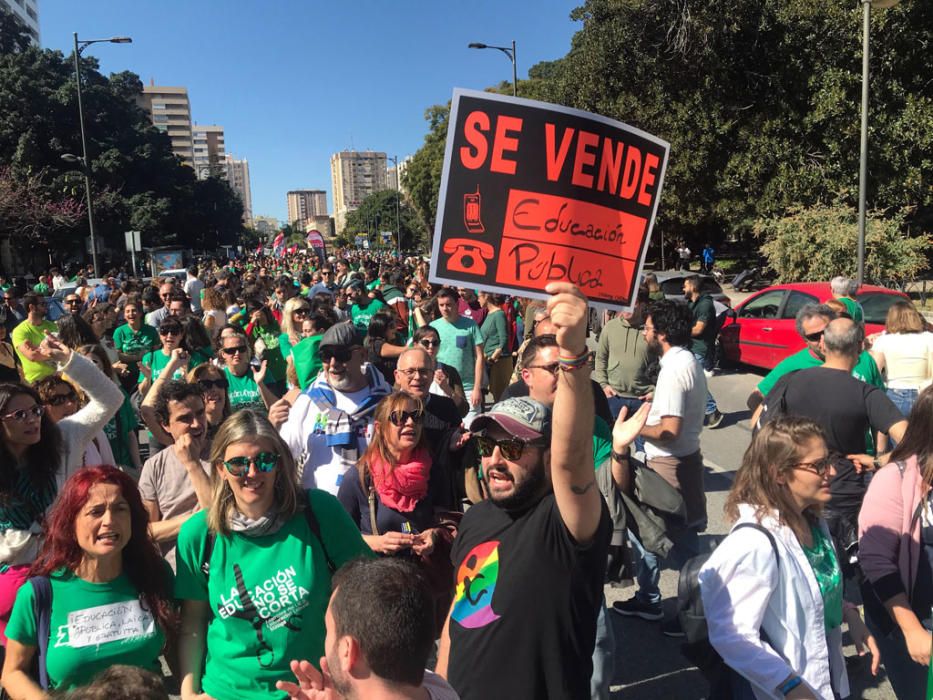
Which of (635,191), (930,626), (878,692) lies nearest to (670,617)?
(878,692)

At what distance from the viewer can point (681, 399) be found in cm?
419

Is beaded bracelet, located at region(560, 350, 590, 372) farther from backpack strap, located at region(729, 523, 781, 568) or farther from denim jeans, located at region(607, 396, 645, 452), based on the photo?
denim jeans, located at region(607, 396, 645, 452)

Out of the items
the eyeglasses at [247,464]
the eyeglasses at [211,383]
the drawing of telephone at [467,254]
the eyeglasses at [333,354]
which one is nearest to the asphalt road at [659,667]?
the drawing of telephone at [467,254]

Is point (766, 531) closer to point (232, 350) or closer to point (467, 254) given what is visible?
point (467, 254)

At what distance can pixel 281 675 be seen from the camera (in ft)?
8.14

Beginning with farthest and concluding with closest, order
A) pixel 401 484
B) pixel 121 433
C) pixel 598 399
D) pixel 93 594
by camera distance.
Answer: pixel 121 433 < pixel 598 399 < pixel 401 484 < pixel 93 594

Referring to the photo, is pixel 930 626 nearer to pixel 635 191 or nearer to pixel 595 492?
pixel 595 492

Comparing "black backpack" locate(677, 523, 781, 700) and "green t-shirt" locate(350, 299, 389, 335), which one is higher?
"green t-shirt" locate(350, 299, 389, 335)

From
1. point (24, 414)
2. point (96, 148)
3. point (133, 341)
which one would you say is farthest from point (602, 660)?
point (96, 148)

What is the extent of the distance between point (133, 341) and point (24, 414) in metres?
4.71

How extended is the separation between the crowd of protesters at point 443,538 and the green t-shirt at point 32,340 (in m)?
2.28

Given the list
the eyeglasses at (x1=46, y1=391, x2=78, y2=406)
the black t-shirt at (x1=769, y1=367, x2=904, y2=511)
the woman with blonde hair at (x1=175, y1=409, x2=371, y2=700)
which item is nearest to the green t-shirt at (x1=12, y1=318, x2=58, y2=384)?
the eyeglasses at (x1=46, y1=391, x2=78, y2=406)

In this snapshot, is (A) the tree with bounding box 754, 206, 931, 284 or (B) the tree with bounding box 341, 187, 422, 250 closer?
(A) the tree with bounding box 754, 206, 931, 284

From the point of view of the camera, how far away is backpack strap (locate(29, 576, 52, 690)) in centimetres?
251
